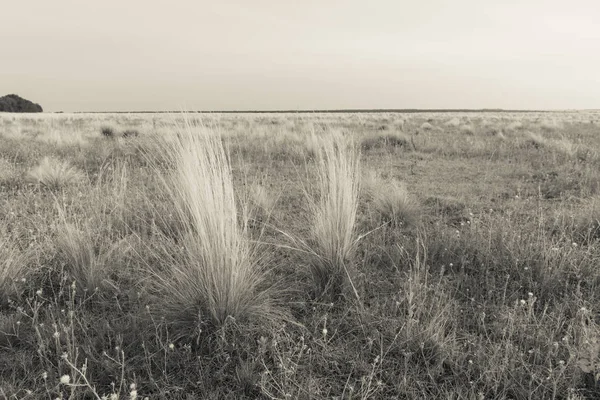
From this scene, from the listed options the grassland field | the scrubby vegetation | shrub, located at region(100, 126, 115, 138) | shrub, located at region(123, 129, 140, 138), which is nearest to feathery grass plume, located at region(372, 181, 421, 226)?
the grassland field

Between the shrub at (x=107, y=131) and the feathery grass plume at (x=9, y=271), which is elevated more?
the shrub at (x=107, y=131)

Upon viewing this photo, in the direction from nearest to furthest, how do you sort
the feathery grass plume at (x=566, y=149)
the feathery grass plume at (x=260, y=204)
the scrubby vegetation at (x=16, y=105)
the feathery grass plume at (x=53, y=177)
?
the feathery grass plume at (x=260, y=204) → the feathery grass plume at (x=53, y=177) → the feathery grass plume at (x=566, y=149) → the scrubby vegetation at (x=16, y=105)

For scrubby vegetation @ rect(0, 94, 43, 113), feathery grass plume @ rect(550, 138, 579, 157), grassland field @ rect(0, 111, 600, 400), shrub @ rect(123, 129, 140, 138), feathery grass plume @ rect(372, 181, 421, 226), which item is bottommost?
grassland field @ rect(0, 111, 600, 400)

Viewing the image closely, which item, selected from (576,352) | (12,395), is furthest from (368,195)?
(12,395)

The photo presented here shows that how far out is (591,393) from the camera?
190cm

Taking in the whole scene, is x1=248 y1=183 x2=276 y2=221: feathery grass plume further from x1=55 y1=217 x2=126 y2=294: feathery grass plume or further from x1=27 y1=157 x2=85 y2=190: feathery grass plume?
x1=27 y1=157 x2=85 y2=190: feathery grass plume

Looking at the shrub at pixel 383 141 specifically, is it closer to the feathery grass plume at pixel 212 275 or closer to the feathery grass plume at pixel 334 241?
the feathery grass plume at pixel 334 241

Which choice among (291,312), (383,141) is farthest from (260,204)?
(383,141)

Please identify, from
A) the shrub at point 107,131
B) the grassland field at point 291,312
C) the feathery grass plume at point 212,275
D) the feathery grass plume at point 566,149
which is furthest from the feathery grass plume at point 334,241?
the shrub at point 107,131

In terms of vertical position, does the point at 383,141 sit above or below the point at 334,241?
above

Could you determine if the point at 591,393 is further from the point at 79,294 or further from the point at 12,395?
the point at 79,294

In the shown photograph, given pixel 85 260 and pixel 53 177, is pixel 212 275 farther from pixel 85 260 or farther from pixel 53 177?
pixel 53 177

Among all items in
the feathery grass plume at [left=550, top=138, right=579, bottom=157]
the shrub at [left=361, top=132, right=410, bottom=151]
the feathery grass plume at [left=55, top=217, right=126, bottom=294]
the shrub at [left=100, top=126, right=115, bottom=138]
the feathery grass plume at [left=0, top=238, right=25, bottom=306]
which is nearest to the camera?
the feathery grass plume at [left=0, top=238, right=25, bottom=306]

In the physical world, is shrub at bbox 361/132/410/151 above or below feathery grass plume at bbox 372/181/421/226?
above
